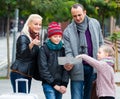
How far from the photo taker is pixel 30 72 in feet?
23.4

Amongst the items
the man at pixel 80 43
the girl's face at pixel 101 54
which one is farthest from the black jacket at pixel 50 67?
the girl's face at pixel 101 54

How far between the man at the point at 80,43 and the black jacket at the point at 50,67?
0.24 m

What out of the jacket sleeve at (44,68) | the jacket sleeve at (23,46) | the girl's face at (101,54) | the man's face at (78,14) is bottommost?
the jacket sleeve at (44,68)

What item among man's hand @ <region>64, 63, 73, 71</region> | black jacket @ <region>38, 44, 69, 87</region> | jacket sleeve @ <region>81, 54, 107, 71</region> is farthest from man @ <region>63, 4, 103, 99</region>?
jacket sleeve @ <region>81, 54, 107, 71</region>

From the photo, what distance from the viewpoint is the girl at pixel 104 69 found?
688 centimetres

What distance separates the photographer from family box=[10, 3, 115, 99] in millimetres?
6910

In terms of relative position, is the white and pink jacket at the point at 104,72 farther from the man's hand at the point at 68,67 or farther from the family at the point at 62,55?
the man's hand at the point at 68,67

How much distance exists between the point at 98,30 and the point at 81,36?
0.33m

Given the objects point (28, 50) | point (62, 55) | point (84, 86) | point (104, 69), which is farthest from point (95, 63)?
point (28, 50)

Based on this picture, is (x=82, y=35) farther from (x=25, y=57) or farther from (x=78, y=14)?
(x=25, y=57)

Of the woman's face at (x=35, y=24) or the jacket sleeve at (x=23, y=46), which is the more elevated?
the woman's face at (x=35, y=24)

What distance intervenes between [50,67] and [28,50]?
0.38 metres

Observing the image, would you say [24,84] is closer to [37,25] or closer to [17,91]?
[17,91]

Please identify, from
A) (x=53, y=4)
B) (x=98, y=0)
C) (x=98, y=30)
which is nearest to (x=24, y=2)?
(x=53, y=4)
